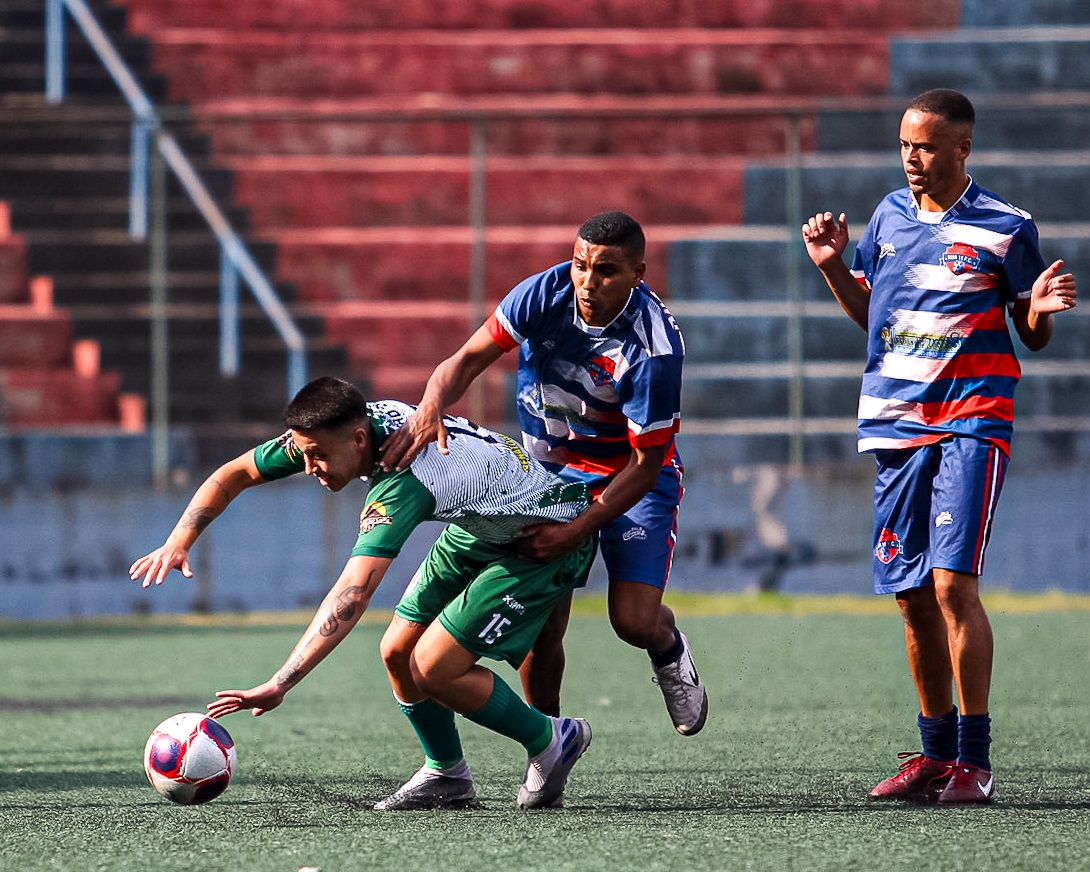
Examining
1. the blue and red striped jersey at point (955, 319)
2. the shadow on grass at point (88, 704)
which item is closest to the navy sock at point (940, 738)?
the blue and red striped jersey at point (955, 319)

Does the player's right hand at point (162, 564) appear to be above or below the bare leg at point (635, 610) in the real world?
above

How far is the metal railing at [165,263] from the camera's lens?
12195 millimetres

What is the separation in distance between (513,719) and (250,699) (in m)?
0.91

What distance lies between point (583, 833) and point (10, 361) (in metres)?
10.2

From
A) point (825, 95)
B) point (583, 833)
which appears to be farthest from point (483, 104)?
point (583, 833)

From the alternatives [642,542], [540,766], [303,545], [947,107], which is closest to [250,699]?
[540,766]

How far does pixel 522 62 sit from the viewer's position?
15.4 meters

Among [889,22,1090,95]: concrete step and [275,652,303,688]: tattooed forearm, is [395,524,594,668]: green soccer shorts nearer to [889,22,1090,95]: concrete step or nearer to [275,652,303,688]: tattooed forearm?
[275,652,303,688]: tattooed forearm

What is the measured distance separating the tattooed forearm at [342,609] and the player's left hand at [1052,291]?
1.95 meters

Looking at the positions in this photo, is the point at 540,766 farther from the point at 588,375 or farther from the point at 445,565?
the point at 588,375

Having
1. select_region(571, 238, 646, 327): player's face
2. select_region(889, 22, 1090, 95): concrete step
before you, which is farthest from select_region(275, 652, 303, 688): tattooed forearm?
select_region(889, 22, 1090, 95): concrete step

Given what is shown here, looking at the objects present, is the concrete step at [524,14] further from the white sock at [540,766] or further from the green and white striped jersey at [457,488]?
the white sock at [540,766]

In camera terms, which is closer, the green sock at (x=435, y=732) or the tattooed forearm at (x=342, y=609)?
the tattooed forearm at (x=342, y=609)

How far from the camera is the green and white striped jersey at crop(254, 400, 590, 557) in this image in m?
4.42
